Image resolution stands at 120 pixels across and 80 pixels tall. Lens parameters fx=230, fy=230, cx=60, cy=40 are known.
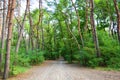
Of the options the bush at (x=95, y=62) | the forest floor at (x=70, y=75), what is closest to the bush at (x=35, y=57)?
the bush at (x=95, y=62)

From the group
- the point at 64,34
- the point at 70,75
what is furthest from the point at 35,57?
the point at 64,34

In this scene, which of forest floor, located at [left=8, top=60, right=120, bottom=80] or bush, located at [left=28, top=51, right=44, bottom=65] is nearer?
forest floor, located at [left=8, top=60, right=120, bottom=80]

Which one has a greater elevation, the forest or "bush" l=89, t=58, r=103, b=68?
the forest

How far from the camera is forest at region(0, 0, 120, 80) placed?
15.4 meters

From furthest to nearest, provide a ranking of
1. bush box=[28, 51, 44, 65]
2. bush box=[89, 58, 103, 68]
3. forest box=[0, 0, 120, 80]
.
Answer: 1. bush box=[28, 51, 44, 65]
2. bush box=[89, 58, 103, 68]
3. forest box=[0, 0, 120, 80]

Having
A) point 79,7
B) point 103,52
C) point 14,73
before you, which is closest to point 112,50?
point 103,52

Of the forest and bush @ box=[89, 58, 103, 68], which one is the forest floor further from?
bush @ box=[89, 58, 103, 68]

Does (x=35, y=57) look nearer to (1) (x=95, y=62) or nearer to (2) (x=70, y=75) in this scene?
(1) (x=95, y=62)

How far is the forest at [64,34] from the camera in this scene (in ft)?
50.5

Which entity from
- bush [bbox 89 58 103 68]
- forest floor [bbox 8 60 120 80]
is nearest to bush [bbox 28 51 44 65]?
bush [bbox 89 58 103 68]

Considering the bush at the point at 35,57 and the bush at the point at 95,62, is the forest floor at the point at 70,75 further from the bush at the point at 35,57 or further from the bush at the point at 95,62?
the bush at the point at 35,57

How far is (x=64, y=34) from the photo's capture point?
50.8m

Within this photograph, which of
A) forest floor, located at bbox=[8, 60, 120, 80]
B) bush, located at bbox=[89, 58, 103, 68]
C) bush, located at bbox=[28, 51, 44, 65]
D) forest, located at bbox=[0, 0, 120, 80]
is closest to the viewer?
forest floor, located at bbox=[8, 60, 120, 80]

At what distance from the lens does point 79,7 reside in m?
38.6
